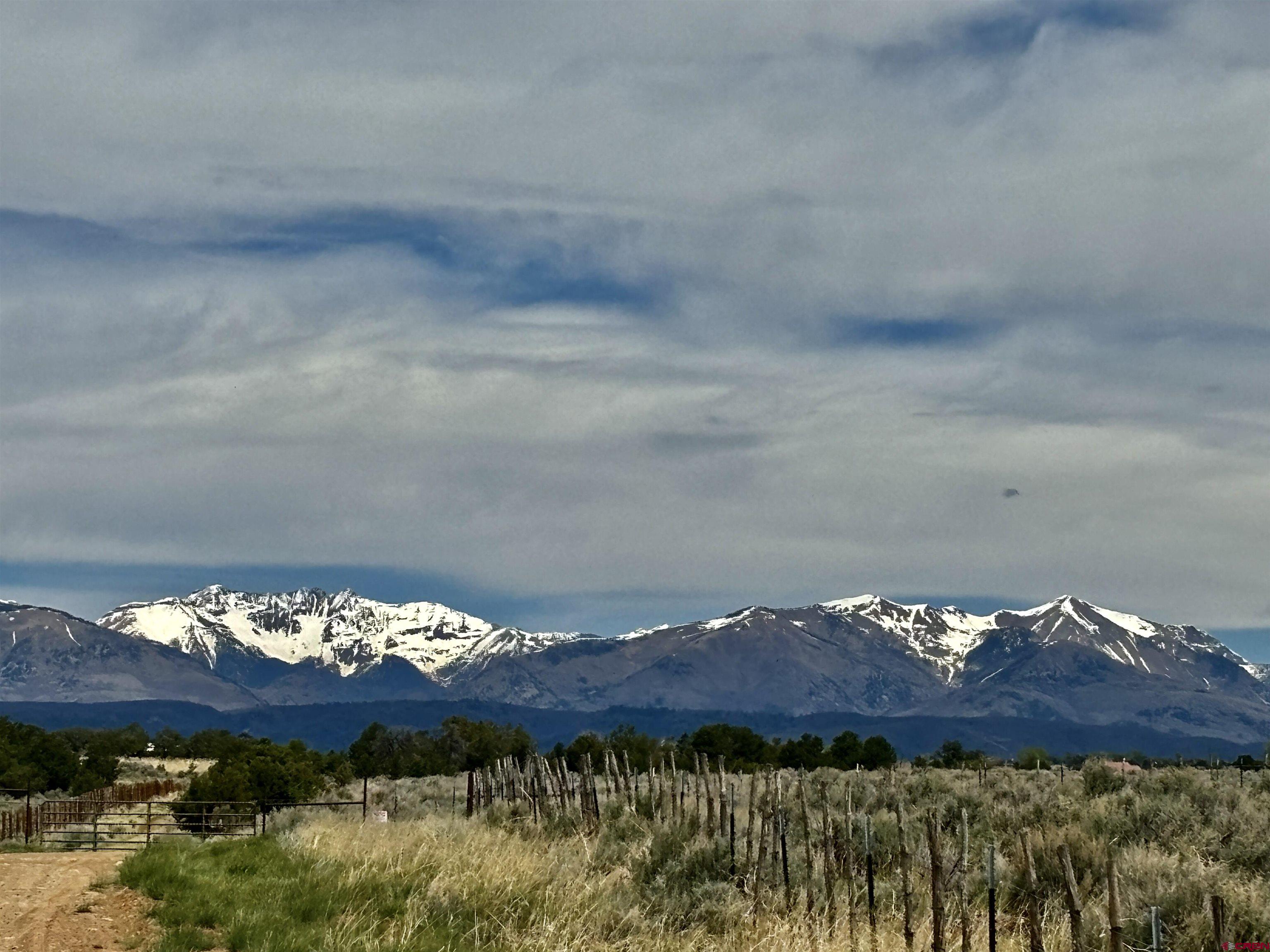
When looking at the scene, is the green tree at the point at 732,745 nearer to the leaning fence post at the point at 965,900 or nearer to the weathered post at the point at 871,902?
the leaning fence post at the point at 965,900

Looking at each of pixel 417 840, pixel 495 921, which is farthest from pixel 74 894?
pixel 495 921

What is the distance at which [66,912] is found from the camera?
19.3 meters

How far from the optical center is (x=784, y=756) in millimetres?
87750

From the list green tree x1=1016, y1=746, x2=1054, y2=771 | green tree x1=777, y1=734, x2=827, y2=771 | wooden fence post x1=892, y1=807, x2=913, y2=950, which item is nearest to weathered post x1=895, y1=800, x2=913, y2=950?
wooden fence post x1=892, y1=807, x2=913, y2=950

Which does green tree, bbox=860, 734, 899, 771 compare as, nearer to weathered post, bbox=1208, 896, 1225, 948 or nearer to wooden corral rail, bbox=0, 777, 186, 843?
wooden corral rail, bbox=0, 777, 186, 843

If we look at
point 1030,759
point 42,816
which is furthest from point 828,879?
point 1030,759

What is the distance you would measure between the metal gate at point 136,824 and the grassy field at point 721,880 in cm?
1284

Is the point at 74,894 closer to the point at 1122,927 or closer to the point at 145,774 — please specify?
the point at 1122,927

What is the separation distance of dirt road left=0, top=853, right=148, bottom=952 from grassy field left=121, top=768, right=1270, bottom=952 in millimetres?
561

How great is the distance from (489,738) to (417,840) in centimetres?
8909

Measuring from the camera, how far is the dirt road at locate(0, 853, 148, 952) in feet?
57.0

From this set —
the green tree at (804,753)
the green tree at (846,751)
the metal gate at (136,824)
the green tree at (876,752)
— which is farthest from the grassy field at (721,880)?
the green tree at (846,751)

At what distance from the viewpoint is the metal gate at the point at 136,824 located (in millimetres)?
38875

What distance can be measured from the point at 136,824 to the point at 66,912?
27816 mm
